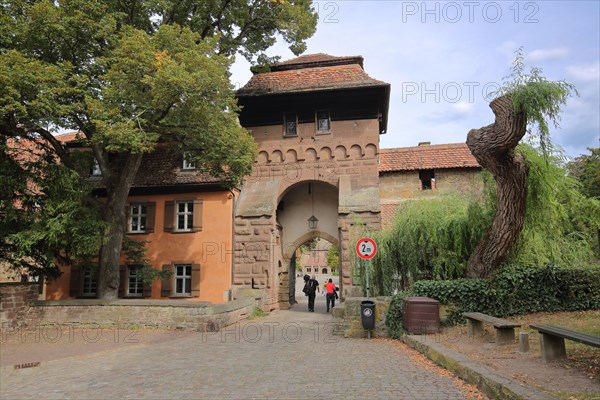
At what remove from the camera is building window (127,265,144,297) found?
750 inches

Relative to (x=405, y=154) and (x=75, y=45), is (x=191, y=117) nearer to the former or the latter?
(x=75, y=45)

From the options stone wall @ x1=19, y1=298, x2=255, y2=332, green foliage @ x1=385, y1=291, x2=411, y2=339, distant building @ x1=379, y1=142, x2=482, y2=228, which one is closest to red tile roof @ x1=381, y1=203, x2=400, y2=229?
distant building @ x1=379, y1=142, x2=482, y2=228

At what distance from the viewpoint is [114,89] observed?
41.3ft

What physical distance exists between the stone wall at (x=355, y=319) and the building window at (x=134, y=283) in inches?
418

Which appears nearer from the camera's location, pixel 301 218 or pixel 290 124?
pixel 290 124

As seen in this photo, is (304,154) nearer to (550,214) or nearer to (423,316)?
(550,214)

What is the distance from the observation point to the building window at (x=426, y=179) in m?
20.9

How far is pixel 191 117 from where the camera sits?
1380cm

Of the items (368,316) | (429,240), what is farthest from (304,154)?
(368,316)

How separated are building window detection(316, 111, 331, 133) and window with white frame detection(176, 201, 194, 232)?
6600mm

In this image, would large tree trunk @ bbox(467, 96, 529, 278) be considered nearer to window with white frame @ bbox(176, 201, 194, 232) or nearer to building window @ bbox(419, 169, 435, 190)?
building window @ bbox(419, 169, 435, 190)

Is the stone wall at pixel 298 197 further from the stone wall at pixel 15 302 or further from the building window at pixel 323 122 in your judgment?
the stone wall at pixel 15 302

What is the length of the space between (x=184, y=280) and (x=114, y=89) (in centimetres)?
893

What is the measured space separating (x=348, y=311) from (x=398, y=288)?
2.35 metres
